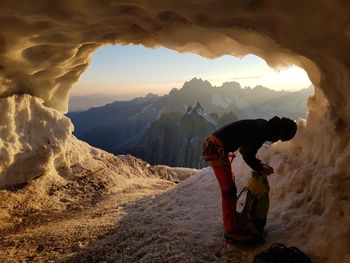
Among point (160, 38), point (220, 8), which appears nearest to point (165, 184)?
point (160, 38)

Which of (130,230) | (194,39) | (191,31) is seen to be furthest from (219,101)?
(130,230)

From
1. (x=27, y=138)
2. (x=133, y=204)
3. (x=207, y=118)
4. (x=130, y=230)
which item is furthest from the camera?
(x=207, y=118)

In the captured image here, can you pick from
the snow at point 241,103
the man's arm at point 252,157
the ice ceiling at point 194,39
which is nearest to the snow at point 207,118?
the snow at point 241,103

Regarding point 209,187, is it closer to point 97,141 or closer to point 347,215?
point 347,215

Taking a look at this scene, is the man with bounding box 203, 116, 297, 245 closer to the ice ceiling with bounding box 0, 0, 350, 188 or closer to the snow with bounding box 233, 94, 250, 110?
the ice ceiling with bounding box 0, 0, 350, 188

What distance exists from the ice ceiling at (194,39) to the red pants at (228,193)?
53.7 inches

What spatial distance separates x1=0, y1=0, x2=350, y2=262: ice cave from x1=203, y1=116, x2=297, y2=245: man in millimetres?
710

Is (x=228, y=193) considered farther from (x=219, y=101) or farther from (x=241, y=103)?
(x=241, y=103)

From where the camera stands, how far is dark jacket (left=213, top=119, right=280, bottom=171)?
15.4 feet

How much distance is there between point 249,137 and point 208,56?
356 centimetres

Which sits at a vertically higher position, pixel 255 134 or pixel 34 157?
pixel 255 134

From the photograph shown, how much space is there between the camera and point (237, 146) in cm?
486

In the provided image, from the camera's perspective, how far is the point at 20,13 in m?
5.61

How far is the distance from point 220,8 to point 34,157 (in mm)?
5487
